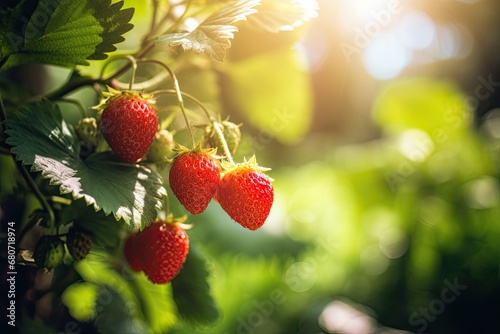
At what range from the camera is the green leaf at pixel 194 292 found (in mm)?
614

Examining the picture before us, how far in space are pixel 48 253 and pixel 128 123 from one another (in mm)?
127

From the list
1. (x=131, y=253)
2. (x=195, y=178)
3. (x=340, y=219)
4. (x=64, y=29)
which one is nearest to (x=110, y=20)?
(x=64, y=29)

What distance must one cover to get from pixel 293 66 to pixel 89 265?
1.45 feet

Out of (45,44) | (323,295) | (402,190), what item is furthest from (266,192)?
(402,190)

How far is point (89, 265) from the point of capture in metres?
0.71

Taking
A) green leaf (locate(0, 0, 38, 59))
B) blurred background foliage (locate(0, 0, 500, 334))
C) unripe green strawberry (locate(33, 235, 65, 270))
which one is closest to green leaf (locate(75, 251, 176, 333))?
blurred background foliage (locate(0, 0, 500, 334))

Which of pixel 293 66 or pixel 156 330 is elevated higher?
pixel 293 66

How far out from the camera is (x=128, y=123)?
45 cm

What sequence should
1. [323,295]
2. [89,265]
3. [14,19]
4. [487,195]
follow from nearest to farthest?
[14,19] → [89,265] → [323,295] → [487,195]

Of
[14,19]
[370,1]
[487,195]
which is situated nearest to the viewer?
[14,19]

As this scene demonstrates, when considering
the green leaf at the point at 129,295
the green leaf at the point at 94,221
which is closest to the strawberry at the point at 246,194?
the green leaf at the point at 94,221

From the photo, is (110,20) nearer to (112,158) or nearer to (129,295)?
(112,158)

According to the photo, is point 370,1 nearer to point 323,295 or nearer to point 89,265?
point 323,295

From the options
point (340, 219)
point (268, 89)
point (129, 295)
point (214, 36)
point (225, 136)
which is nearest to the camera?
point (214, 36)
